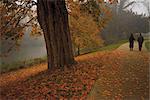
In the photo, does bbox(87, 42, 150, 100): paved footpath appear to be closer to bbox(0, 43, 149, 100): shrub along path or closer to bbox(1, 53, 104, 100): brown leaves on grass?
bbox(0, 43, 149, 100): shrub along path

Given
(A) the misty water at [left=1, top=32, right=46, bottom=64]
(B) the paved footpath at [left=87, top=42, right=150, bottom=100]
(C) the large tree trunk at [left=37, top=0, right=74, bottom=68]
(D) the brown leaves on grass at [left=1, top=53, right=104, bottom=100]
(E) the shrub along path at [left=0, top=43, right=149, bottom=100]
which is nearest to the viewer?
(B) the paved footpath at [left=87, top=42, right=150, bottom=100]

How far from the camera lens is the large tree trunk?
15.7 metres

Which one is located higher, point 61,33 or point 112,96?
point 61,33

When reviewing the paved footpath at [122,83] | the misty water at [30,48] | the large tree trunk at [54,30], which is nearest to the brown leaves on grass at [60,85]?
the paved footpath at [122,83]

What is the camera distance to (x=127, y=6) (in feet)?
170

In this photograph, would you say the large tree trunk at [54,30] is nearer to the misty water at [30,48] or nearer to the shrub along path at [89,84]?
the shrub along path at [89,84]

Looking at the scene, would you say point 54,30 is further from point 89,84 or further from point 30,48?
point 30,48

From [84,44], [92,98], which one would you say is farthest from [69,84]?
[84,44]

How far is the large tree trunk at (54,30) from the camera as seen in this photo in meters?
15.7

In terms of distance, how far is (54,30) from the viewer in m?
15.8

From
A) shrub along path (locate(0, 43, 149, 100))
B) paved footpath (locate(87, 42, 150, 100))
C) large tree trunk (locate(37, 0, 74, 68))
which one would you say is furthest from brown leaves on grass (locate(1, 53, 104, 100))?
large tree trunk (locate(37, 0, 74, 68))

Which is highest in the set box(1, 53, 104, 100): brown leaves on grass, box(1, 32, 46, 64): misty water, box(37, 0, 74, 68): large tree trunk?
box(37, 0, 74, 68): large tree trunk

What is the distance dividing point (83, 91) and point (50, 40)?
5.23 metres

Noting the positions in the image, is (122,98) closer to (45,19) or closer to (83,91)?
(83,91)
